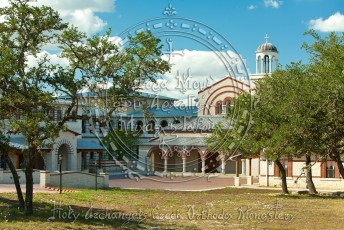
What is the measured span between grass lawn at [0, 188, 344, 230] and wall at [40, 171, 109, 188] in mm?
6255

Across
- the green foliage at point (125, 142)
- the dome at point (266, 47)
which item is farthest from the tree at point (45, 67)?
the dome at point (266, 47)

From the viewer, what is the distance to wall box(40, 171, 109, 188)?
3271 centimetres

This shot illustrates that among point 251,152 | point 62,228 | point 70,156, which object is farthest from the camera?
point 70,156

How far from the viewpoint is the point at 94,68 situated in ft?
57.0

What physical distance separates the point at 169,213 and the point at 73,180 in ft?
47.3

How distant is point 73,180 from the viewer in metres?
34.4

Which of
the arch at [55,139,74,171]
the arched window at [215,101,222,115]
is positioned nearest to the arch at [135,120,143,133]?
the arched window at [215,101,222,115]

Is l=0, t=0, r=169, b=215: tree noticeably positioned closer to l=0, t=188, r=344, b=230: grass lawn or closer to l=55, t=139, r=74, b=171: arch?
l=0, t=188, r=344, b=230: grass lawn

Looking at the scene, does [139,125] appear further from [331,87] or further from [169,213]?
[331,87]

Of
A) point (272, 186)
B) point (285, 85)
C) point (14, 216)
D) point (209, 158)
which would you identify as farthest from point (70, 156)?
point (14, 216)

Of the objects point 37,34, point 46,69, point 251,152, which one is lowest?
point 251,152

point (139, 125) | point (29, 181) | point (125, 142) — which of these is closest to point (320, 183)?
point (125, 142)

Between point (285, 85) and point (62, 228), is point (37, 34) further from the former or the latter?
point (285, 85)

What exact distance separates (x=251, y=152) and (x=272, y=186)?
9548 mm
